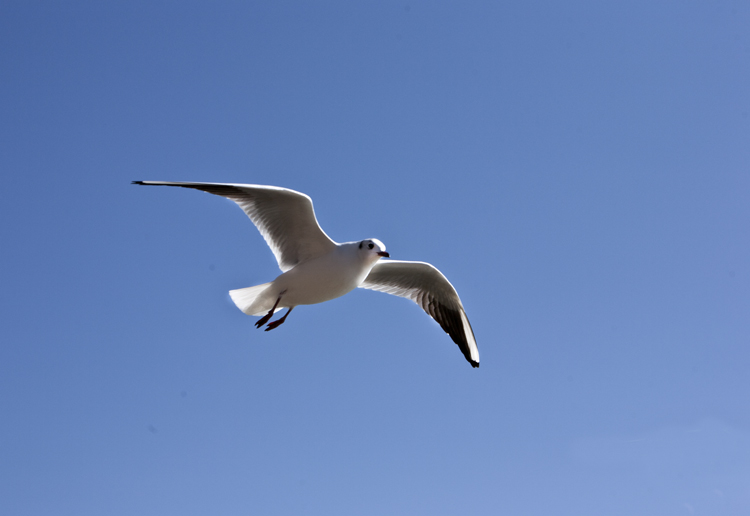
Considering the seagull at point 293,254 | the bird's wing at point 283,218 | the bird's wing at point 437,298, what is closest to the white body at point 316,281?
the seagull at point 293,254

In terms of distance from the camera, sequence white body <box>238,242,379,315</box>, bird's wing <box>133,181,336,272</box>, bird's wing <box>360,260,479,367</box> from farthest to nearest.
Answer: bird's wing <box>360,260,479,367</box> < white body <box>238,242,379,315</box> < bird's wing <box>133,181,336,272</box>

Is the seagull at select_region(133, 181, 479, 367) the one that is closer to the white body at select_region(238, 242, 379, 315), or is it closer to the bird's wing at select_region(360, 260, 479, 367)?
the white body at select_region(238, 242, 379, 315)

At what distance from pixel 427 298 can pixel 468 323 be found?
576mm

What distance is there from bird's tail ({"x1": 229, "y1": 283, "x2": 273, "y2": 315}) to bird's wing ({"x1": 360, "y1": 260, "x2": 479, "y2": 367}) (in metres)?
1.60

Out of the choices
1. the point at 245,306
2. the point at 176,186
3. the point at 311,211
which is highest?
the point at 311,211

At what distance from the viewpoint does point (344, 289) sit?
6953 mm

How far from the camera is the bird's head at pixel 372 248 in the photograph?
21.9 feet

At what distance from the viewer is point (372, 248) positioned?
6.75 m

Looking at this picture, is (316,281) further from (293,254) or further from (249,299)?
(249,299)

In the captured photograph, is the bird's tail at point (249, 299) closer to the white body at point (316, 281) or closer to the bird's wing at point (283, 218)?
the white body at point (316, 281)

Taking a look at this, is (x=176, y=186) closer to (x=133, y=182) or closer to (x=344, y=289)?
(x=133, y=182)

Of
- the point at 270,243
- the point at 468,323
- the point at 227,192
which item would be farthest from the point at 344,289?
the point at 468,323

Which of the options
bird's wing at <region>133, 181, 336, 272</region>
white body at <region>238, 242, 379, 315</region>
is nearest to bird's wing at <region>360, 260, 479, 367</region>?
bird's wing at <region>133, 181, 336, 272</region>

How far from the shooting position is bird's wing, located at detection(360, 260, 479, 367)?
829cm
